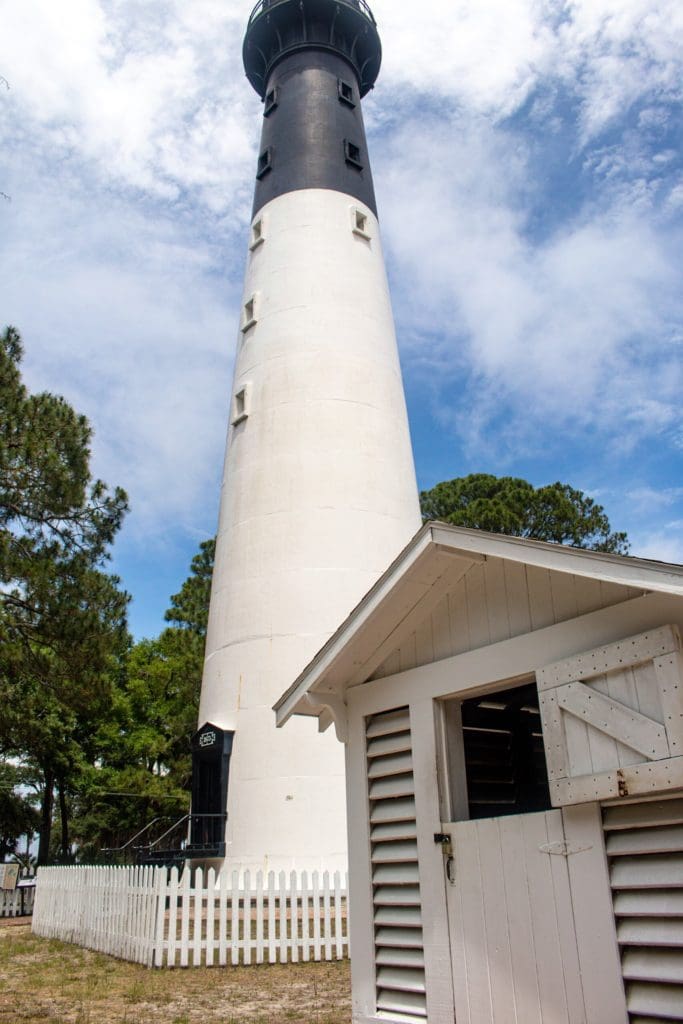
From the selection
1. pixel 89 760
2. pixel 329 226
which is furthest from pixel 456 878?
pixel 89 760

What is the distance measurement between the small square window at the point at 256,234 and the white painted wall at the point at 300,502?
124 millimetres

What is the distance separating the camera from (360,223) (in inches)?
688

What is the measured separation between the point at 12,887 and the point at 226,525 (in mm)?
10410

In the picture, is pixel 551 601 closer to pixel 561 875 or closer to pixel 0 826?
pixel 561 875

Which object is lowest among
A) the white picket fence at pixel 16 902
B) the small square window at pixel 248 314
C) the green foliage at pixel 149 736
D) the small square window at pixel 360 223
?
the white picket fence at pixel 16 902

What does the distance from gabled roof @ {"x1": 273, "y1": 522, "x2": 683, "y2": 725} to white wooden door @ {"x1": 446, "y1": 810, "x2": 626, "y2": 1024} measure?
1470mm

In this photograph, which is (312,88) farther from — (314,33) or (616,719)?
(616,719)

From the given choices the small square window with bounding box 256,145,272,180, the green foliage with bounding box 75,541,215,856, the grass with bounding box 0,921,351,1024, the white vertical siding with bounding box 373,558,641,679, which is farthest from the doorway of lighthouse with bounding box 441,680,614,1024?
the green foliage with bounding box 75,541,215,856

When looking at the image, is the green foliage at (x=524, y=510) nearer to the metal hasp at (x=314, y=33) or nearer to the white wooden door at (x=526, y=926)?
the metal hasp at (x=314, y=33)

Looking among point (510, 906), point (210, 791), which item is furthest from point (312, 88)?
point (510, 906)

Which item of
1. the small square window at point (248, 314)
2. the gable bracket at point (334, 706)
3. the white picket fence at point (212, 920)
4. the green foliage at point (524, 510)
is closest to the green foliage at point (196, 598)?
the green foliage at point (524, 510)

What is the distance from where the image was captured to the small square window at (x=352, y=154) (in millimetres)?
18188

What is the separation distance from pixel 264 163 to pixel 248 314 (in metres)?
4.41

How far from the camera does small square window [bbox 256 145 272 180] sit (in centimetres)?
1852
